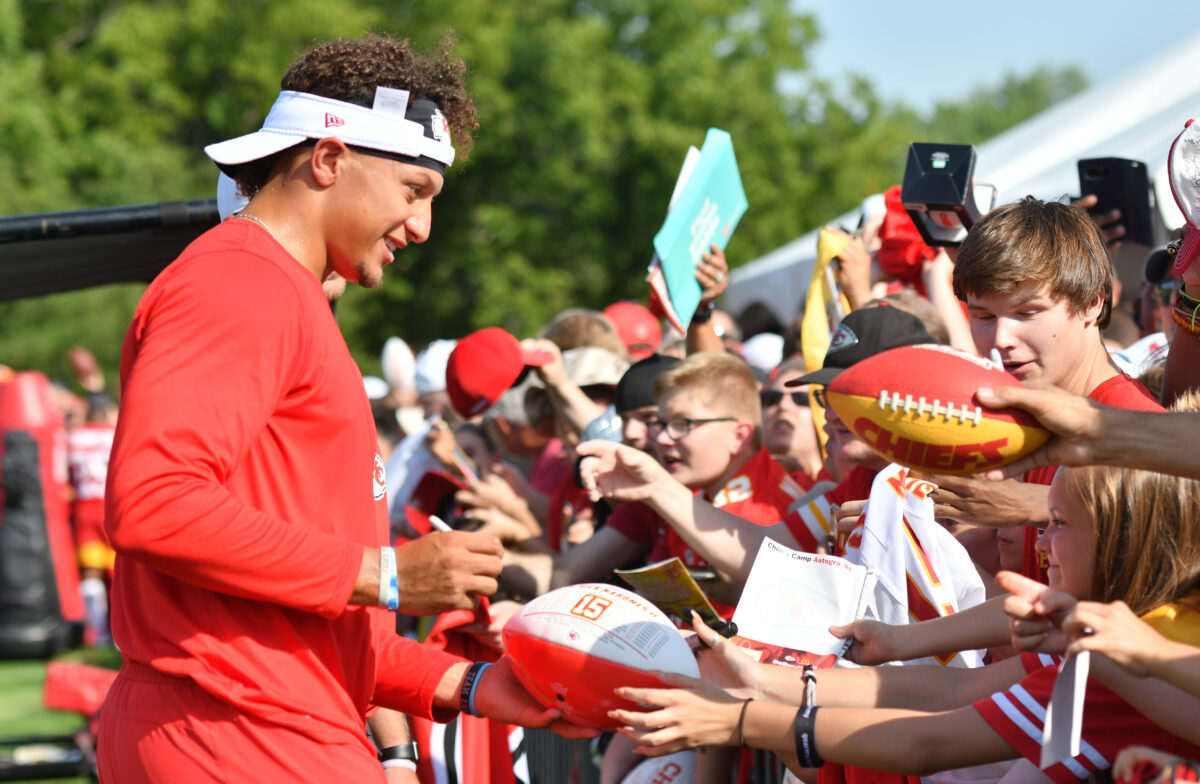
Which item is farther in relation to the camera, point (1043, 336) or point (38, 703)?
point (38, 703)

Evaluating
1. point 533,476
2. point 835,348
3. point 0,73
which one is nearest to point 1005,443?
point 835,348

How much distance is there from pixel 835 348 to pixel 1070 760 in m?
1.63

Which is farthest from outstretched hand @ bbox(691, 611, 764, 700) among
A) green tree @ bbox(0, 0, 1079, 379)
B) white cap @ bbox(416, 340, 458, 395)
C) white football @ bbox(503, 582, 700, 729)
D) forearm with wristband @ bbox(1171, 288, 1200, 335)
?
green tree @ bbox(0, 0, 1079, 379)

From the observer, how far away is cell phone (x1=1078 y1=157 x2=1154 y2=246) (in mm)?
4875

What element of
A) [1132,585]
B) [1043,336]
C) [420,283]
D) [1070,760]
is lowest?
[420,283]

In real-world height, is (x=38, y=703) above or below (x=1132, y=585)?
below

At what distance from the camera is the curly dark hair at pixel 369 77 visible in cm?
275

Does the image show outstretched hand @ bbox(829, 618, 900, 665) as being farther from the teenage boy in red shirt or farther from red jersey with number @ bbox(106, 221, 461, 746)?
red jersey with number @ bbox(106, 221, 461, 746)

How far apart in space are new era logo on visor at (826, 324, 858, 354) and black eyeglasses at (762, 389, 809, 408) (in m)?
1.31

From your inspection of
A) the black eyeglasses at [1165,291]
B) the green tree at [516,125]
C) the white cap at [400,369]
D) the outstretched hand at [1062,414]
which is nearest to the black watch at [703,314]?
the black eyeglasses at [1165,291]

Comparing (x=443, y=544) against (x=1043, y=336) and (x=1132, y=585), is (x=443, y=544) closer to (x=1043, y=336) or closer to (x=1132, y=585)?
(x=1132, y=585)

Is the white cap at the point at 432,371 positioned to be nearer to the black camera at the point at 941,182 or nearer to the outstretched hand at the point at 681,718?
the black camera at the point at 941,182

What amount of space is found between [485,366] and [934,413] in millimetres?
3438

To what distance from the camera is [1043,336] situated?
124 inches
